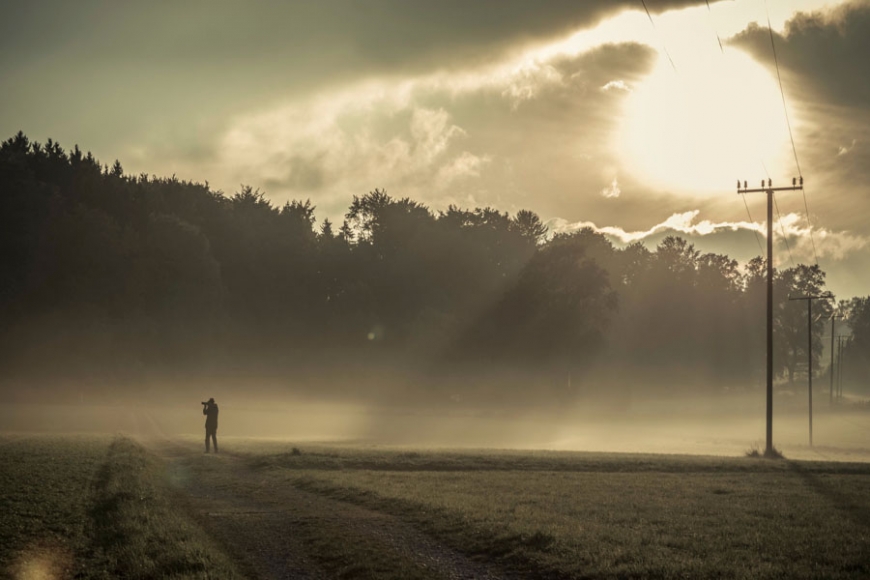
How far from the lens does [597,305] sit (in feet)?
344

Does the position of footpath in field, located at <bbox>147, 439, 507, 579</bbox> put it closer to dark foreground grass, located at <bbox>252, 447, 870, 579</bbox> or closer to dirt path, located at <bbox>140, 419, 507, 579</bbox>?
dirt path, located at <bbox>140, 419, 507, 579</bbox>

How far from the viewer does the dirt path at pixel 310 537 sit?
13797mm

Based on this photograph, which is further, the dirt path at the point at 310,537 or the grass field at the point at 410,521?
the dirt path at the point at 310,537

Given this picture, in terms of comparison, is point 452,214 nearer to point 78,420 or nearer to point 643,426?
point 643,426

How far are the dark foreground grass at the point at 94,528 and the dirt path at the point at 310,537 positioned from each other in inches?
29.4

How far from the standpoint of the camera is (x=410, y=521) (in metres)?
18.1

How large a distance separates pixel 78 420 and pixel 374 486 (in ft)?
146

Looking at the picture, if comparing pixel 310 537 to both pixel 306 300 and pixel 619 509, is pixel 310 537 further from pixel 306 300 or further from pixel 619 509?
pixel 306 300

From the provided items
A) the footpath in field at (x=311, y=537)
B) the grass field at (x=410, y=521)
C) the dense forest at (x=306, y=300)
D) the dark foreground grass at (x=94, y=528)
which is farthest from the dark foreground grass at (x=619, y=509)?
the dense forest at (x=306, y=300)

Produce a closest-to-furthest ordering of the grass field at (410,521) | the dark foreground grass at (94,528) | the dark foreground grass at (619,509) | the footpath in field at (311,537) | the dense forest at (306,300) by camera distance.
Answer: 1. the dark foreground grass at (94,528)
2. the grass field at (410,521)
3. the footpath in field at (311,537)
4. the dark foreground grass at (619,509)
5. the dense forest at (306,300)

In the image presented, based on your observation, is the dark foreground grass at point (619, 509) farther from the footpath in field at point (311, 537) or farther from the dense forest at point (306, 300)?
the dense forest at point (306, 300)

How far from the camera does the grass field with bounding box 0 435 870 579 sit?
13672 millimetres

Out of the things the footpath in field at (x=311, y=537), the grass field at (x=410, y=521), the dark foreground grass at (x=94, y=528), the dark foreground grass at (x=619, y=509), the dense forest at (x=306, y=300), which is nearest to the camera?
the dark foreground grass at (x=94, y=528)

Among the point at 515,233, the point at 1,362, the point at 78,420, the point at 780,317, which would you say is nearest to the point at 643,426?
the point at 78,420
